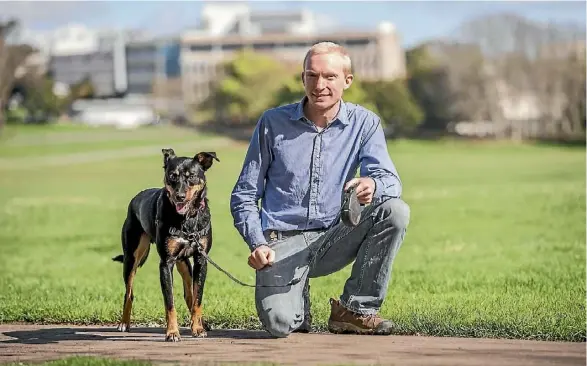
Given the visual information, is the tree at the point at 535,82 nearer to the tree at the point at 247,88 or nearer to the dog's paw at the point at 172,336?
the tree at the point at 247,88

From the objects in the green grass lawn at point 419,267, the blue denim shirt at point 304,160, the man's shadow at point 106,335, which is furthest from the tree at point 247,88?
the blue denim shirt at point 304,160

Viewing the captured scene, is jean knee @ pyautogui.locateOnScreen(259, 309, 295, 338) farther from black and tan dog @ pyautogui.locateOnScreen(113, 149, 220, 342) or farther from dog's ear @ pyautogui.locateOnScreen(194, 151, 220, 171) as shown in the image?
dog's ear @ pyautogui.locateOnScreen(194, 151, 220, 171)

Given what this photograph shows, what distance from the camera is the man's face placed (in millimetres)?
7941

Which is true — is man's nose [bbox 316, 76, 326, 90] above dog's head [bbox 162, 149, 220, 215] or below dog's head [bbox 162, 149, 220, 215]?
above

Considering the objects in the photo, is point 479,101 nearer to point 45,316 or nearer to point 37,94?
point 37,94

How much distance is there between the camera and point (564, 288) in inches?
430

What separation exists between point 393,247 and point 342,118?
84cm

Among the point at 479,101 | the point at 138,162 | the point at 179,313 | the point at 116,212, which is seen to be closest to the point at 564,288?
the point at 179,313

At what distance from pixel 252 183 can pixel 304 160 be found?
1.13ft

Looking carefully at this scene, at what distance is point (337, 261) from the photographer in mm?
8211

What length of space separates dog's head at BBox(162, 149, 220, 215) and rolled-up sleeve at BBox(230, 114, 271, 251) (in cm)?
25

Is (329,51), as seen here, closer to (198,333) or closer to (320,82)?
(320,82)

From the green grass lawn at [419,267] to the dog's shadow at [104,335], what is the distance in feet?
1.38

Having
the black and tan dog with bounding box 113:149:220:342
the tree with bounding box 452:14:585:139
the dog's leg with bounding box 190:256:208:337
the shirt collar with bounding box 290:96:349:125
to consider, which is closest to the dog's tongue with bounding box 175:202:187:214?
the black and tan dog with bounding box 113:149:220:342
